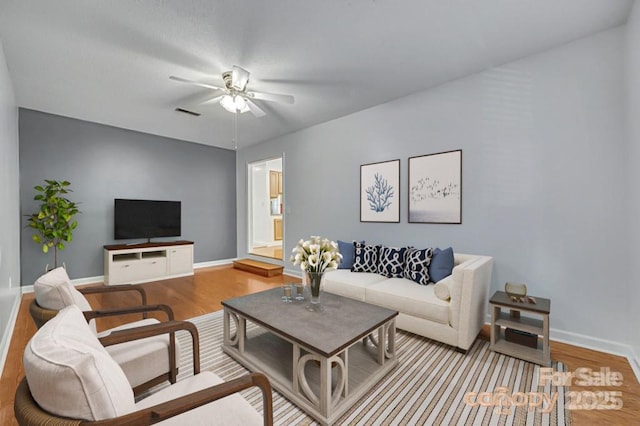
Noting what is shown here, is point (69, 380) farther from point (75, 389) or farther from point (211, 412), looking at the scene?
point (211, 412)

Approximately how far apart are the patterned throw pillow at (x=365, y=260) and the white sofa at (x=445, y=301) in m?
0.41

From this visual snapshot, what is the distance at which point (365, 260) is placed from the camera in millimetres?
3479

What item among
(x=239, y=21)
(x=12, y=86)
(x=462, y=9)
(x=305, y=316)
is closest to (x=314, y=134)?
(x=239, y=21)

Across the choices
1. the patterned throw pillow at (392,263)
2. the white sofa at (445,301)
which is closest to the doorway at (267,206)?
the patterned throw pillow at (392,263)

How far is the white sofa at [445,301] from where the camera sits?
2.30 meters

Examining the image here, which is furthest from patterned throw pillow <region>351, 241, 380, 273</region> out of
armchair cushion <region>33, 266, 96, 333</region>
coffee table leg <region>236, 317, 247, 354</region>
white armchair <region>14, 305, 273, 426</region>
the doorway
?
the doorway

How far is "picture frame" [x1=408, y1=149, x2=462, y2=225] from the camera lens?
3162mm

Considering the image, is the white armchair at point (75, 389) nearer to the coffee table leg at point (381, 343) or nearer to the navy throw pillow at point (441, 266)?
the coffee table leg at point (381, 343)

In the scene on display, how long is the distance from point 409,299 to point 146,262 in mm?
4546

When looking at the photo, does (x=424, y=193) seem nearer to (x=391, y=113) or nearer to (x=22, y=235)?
(x=391, y=113)

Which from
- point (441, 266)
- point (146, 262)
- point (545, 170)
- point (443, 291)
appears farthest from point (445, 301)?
point (146, 262)

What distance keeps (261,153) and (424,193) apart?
3735mm

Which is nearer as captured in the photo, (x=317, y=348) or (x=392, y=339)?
(x=317, y=348)

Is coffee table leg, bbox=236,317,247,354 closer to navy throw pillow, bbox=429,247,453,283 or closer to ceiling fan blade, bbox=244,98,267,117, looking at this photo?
navy throw pillow, bbox=429,247,453,283
